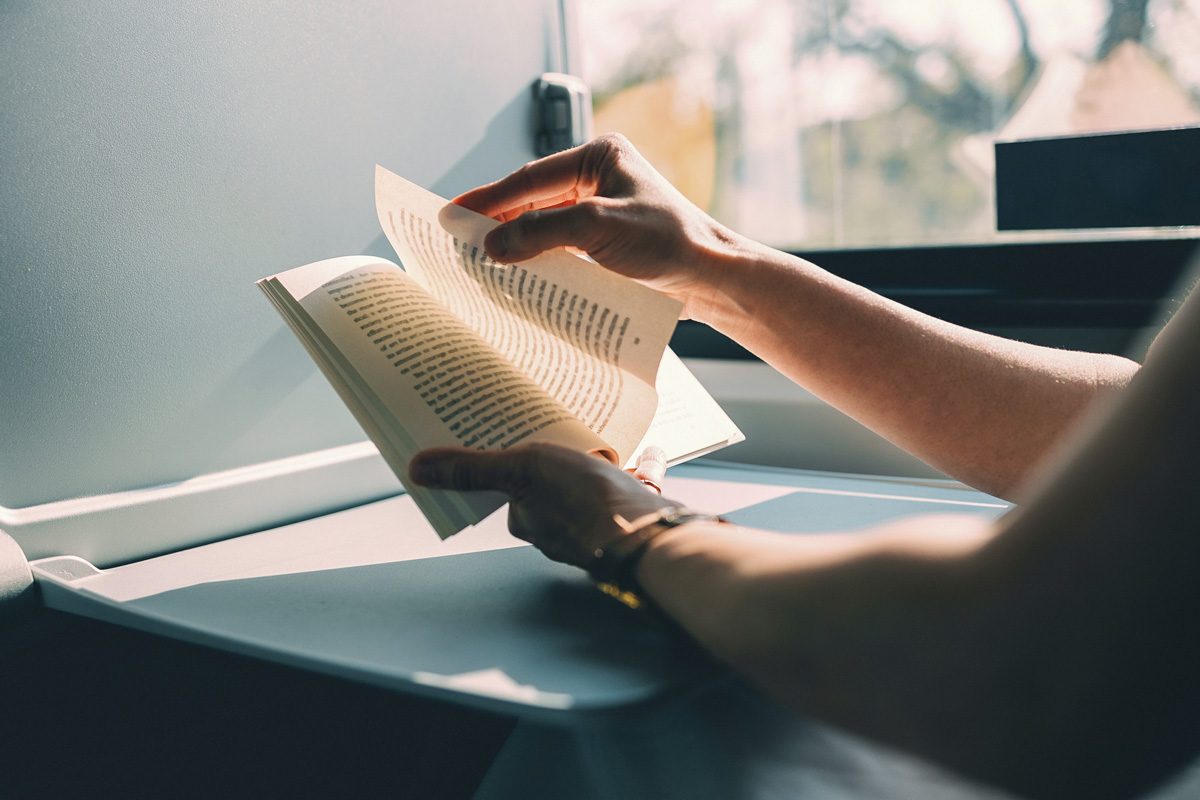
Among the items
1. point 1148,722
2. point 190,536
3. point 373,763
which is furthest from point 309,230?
point 1148,722

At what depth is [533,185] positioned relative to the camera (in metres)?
0.78

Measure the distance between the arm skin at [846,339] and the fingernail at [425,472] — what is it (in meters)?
0.25

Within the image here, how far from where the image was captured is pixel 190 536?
2.63 ft

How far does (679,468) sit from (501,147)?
17.5 inches

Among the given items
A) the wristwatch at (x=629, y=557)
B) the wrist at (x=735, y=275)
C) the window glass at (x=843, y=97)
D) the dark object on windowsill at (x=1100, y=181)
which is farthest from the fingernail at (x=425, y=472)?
the window glass at (x=843, y=97)

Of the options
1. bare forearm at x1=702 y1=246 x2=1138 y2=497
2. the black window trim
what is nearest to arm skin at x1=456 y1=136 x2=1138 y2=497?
bare forearm at x1=702 y1=246 x2=1138 y2=497

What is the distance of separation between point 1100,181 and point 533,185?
0.74m

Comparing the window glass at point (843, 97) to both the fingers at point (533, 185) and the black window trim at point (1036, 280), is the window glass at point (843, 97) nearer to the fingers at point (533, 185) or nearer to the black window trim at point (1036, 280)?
the black window trim at point (1036, 280)

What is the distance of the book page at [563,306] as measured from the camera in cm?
69

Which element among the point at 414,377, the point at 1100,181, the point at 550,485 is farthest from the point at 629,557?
the point at 1100,181

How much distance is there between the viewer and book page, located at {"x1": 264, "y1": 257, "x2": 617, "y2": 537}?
62 cm

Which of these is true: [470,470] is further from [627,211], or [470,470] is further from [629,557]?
[627,211]

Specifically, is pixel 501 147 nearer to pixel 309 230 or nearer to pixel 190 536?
pixel 309 230

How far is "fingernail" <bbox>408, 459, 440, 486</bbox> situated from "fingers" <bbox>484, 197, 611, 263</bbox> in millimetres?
188
